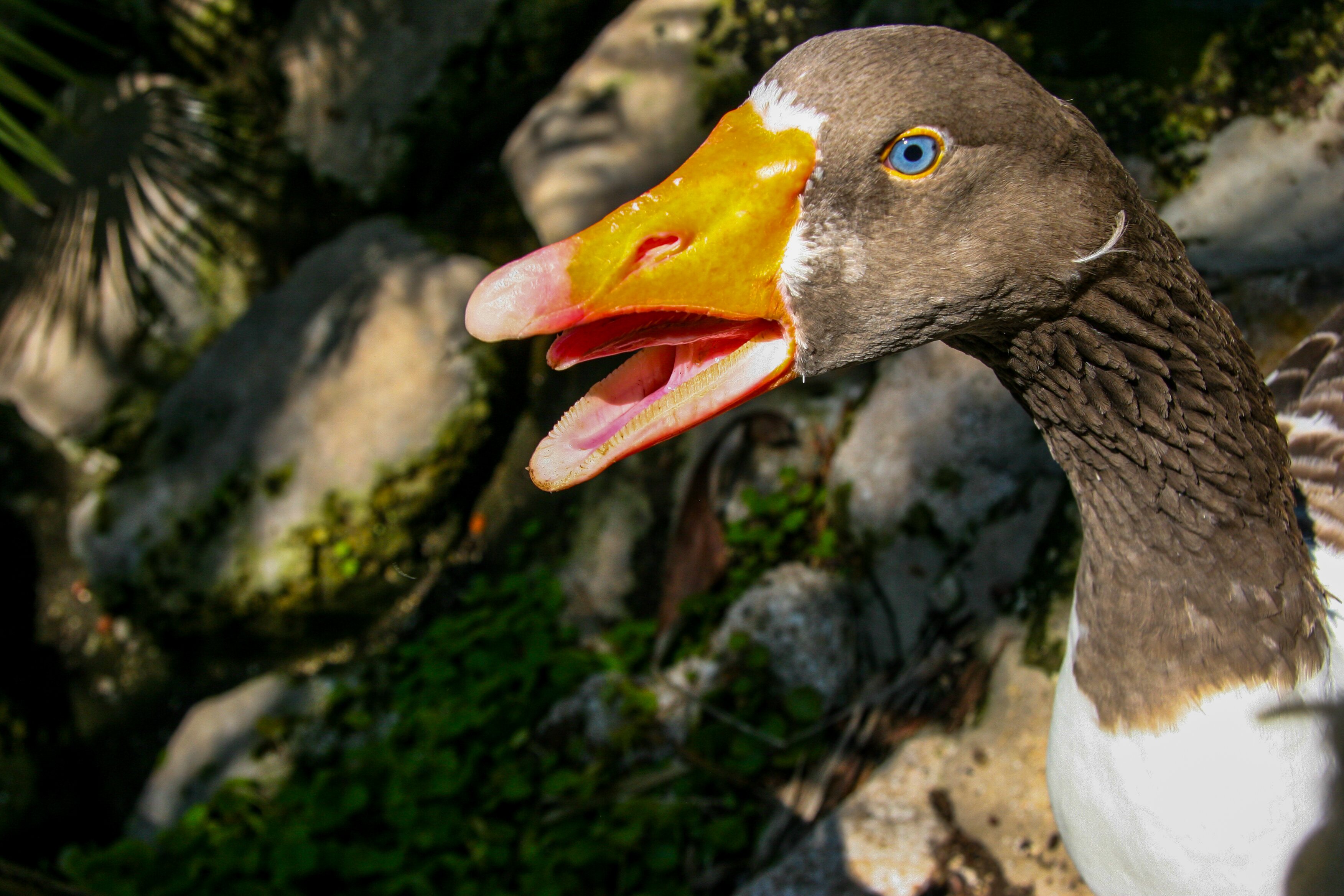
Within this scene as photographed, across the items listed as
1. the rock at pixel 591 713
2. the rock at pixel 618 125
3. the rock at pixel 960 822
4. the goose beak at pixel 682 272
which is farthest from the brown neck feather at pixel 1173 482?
the rock at pixel 618 125

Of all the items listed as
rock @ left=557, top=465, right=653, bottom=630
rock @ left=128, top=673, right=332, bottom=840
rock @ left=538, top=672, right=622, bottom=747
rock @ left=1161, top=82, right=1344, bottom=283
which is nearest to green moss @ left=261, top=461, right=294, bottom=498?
rock @ left=128, top=673, right=332, bottom=840

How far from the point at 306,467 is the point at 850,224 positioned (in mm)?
3296

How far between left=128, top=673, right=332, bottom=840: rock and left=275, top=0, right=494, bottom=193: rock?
256cm

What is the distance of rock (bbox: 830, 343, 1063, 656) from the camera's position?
2.68 metres

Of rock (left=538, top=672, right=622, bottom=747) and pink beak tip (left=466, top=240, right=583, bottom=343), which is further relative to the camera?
rock (left=538, top=672, right=622, bottom=747)

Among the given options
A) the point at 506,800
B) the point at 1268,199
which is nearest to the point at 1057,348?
the point at 1268,199

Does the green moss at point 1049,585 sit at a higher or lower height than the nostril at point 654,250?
lower

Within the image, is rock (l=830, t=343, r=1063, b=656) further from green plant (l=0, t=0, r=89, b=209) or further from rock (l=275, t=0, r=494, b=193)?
rock (l=275, t=0, r=494, b=193)

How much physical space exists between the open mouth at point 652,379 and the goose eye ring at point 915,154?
267 mm

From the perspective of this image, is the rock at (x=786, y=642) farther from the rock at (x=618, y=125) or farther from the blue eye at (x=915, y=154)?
the blue eye at (x=915, y=154)

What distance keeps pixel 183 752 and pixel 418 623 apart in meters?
1.02

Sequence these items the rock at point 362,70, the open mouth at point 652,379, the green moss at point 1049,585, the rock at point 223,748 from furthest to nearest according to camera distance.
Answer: the rock at point 362,70 < the rock at point 223,748 < the green moss at point 1049,585 < the open mouth at point 652,379

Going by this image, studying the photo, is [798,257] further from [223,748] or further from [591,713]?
[223,748]

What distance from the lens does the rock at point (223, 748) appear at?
3.59 metres
